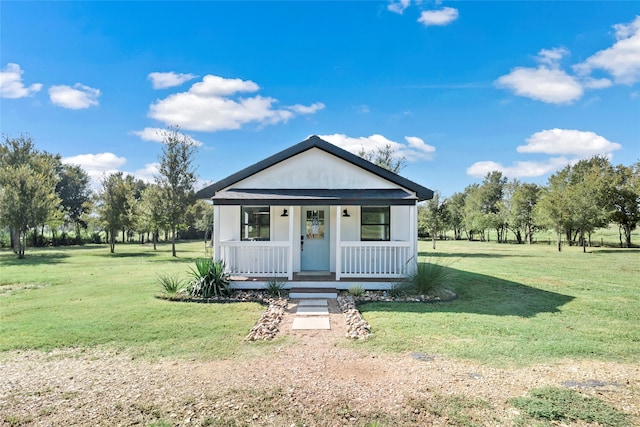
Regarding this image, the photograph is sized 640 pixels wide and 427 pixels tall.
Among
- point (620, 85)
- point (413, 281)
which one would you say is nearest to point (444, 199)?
point (620, 85)

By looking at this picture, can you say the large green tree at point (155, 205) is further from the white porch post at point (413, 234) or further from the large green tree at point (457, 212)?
the large green tree at point (457, 212)

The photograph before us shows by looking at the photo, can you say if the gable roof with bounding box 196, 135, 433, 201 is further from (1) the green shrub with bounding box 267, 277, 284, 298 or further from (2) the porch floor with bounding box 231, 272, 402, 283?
(1) the green shrub with bounding box 267, 277, 284, 298

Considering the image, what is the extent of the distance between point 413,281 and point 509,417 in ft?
21.2

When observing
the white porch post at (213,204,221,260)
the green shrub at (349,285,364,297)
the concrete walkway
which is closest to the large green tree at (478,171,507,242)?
the green shrub at (349,285,364,297)

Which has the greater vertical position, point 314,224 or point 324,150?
point 324,150

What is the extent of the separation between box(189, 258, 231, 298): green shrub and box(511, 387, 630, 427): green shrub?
796 centimetres

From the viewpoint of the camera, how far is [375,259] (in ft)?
36.1

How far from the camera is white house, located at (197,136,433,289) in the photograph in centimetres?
1083

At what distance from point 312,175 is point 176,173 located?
52.0ft

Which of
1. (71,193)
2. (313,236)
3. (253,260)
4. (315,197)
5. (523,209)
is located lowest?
(253,260)

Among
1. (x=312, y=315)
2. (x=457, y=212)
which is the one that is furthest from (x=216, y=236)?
(x=457, y=212)

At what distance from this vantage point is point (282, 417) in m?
3.81

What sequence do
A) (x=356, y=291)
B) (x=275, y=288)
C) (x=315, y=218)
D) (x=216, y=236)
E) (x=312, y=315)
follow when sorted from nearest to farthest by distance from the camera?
(x=312, y=315)
(x=356, y=291)
(x=275, y=288)
(x=216, y=236)
(x=315, y=218)

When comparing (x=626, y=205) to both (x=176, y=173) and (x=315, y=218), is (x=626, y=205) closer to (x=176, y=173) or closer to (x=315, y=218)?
(x=315, y=218)
